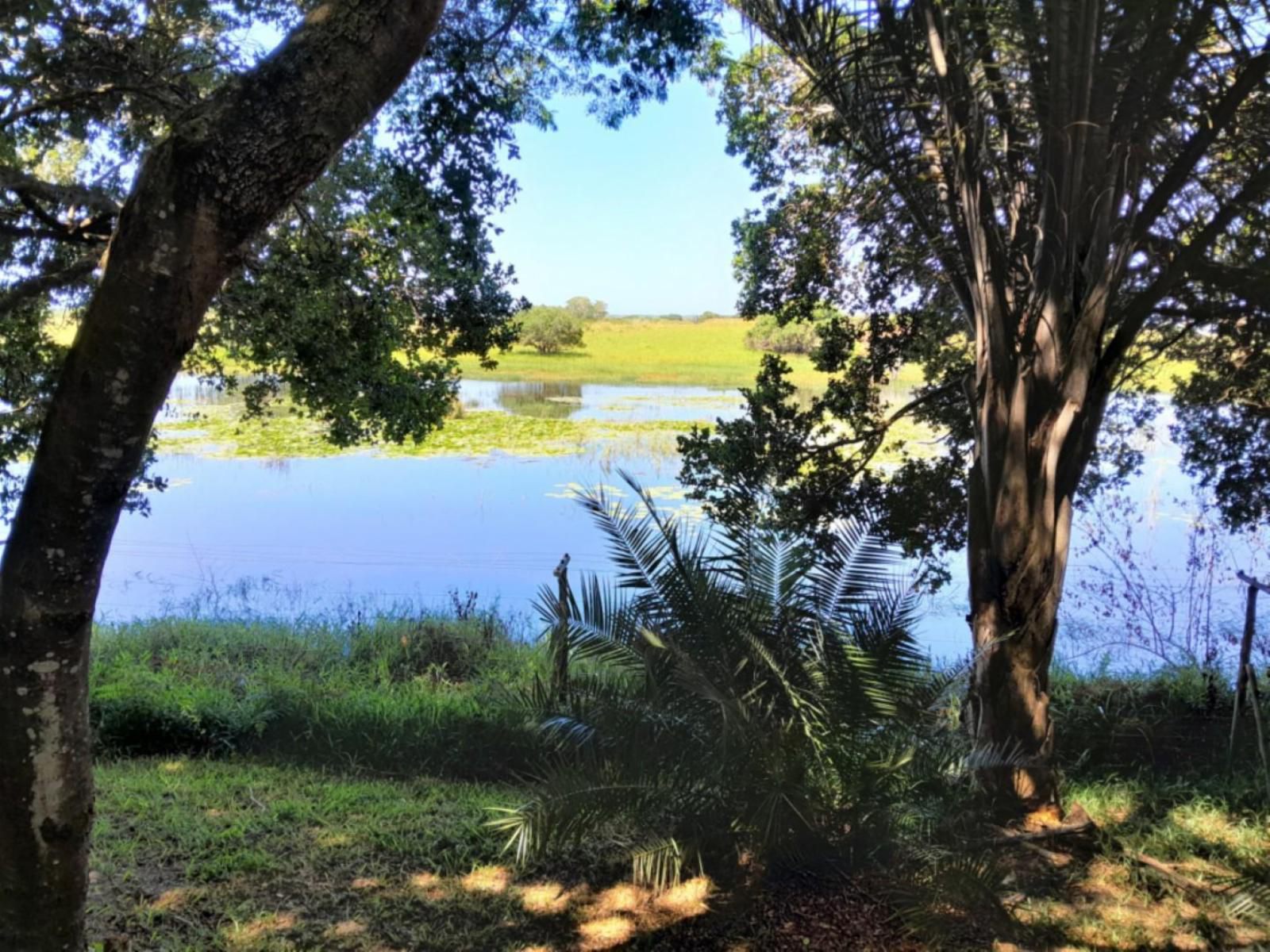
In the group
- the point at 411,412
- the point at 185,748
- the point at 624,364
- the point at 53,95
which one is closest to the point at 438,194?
the point at 411,412

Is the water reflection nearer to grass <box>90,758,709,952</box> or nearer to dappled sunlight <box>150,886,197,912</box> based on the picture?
grass <box>90,758,709,952</box>

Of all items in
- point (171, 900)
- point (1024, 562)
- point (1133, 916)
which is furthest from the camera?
point (1024, 562)

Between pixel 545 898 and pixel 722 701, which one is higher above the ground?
pixel 722 701

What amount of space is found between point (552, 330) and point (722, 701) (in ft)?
26.3

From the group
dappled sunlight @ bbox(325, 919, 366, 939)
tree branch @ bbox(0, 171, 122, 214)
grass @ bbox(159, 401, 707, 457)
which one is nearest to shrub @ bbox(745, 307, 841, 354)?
grass @ bbox(159, 401, 707, 457)

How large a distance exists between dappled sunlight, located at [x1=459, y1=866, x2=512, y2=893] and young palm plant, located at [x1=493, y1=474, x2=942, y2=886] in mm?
282

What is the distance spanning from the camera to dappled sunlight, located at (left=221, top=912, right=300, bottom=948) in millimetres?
2686

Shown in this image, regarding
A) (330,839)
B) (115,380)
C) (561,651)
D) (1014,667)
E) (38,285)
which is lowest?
(330,839)

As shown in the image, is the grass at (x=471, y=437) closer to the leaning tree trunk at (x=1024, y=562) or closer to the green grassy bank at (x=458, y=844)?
the green grassy bank at (x=458, y=844)

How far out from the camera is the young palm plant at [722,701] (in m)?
2.79

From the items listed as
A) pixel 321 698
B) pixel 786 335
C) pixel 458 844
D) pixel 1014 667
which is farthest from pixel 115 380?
pixel 786 335

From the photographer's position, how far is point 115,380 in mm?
1683

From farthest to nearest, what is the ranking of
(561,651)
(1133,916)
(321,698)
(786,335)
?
1. (786,335)
2. (321,698)
3. (561,651)
4. (1133,916)

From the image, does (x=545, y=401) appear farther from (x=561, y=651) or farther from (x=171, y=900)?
(x=171, y=900)
